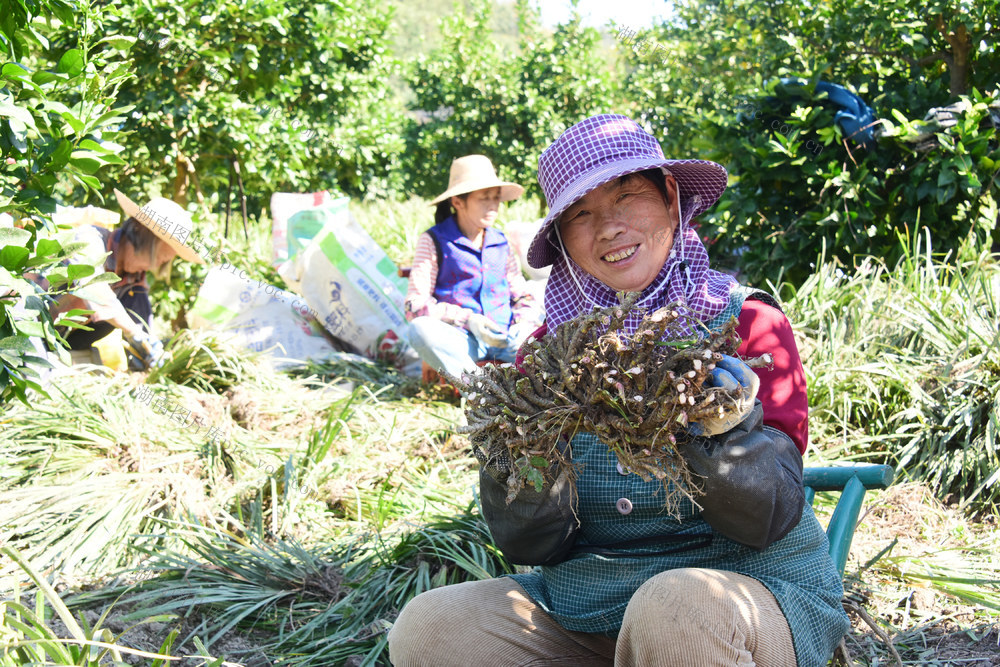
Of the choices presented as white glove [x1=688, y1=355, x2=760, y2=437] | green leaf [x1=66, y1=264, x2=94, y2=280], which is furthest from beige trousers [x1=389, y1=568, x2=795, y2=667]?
green leaf [x1=66, y1=264, x2=94, y2=280]

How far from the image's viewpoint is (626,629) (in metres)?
1.57

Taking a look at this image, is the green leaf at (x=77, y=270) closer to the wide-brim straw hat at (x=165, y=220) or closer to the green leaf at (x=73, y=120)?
the green leaf at (x=73, y=120)

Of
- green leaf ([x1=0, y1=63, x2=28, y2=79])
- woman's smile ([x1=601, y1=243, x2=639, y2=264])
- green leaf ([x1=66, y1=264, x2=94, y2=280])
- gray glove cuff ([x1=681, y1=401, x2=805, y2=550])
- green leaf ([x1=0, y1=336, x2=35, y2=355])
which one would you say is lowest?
gray glove cuff ([x1=681, y1=401, x2=805, y2=550])

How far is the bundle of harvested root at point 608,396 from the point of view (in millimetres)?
1493

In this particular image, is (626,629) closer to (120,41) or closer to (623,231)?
(623,231)

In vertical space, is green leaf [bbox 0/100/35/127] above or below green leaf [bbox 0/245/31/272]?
above

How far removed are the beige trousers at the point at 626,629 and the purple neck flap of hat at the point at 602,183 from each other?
599 millimetres

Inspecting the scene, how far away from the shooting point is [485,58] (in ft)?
35.8

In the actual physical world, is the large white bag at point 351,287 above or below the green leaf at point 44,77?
below

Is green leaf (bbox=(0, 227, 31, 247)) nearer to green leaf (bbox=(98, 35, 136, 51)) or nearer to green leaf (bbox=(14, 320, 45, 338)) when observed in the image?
Result: green leaf (bbox=(14, 320, 45, 338))

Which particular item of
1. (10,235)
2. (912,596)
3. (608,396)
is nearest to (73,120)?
(10,235)

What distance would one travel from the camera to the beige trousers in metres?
1.49

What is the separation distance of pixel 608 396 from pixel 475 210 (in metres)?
3.66

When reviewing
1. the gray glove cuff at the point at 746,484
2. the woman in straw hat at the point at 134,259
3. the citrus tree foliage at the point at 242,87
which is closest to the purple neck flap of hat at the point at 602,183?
the gray glove cuff at the point at 746,484
